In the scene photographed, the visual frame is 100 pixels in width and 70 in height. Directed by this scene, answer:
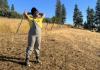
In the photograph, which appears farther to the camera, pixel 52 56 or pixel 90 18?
pixel 90 18


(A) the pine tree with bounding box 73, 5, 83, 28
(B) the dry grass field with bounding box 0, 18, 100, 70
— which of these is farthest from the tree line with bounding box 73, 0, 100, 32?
(B) the dry grass field with bounding box 0, 18, 100, 70

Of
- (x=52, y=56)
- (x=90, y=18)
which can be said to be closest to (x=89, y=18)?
(x=90, y=18)

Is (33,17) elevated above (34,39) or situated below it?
above

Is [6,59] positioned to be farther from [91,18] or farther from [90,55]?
[91,18]

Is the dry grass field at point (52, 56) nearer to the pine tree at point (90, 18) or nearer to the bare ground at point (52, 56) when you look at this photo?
the bare ground at point (52, 56)

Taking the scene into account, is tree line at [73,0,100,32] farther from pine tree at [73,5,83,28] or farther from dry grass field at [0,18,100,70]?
dry grass field at [0,18,100,70]

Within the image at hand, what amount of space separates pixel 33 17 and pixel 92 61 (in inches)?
154

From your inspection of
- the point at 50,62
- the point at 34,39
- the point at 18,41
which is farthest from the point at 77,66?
the point at 18,41

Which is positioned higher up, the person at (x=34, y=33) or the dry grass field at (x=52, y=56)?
the person at (x=34, y=33)

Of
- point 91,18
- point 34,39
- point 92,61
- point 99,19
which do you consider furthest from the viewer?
point 91,18

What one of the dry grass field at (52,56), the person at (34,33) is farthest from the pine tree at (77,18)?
the person at (34,33)

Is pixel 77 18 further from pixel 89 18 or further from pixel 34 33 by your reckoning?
pixel 34 33

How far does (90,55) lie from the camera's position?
16.9m

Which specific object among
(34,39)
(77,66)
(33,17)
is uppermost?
(33,17)
